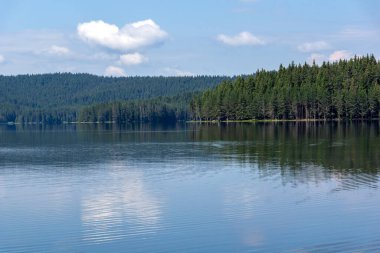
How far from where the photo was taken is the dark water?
28.8 metres

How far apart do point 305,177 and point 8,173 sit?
28644 mm

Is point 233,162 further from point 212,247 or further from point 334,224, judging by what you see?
point 212,247

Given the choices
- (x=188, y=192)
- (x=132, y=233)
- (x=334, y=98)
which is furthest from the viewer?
(x=334, y=98)

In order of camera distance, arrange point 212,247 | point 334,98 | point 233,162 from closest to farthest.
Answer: point 212,247 → point 233,162 → point 334,98

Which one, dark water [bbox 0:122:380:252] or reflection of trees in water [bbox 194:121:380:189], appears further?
reflection of trees in water [bbox 194:121:380:189]

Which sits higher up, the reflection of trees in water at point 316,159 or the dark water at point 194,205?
the reflection of trees in water at point 316,159

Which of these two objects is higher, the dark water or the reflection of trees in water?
the reflection of trees in water

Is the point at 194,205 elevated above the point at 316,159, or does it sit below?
below

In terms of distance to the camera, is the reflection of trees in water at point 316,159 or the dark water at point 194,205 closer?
the dark water at point 194,205

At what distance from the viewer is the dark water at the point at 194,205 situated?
2880 centimetres

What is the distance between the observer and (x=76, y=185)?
48.5 metres

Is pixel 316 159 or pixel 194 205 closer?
pixel 194 205

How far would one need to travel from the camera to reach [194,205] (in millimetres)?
38281

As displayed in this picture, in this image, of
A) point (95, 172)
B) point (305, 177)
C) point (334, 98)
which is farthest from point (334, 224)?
point (334, 98)
